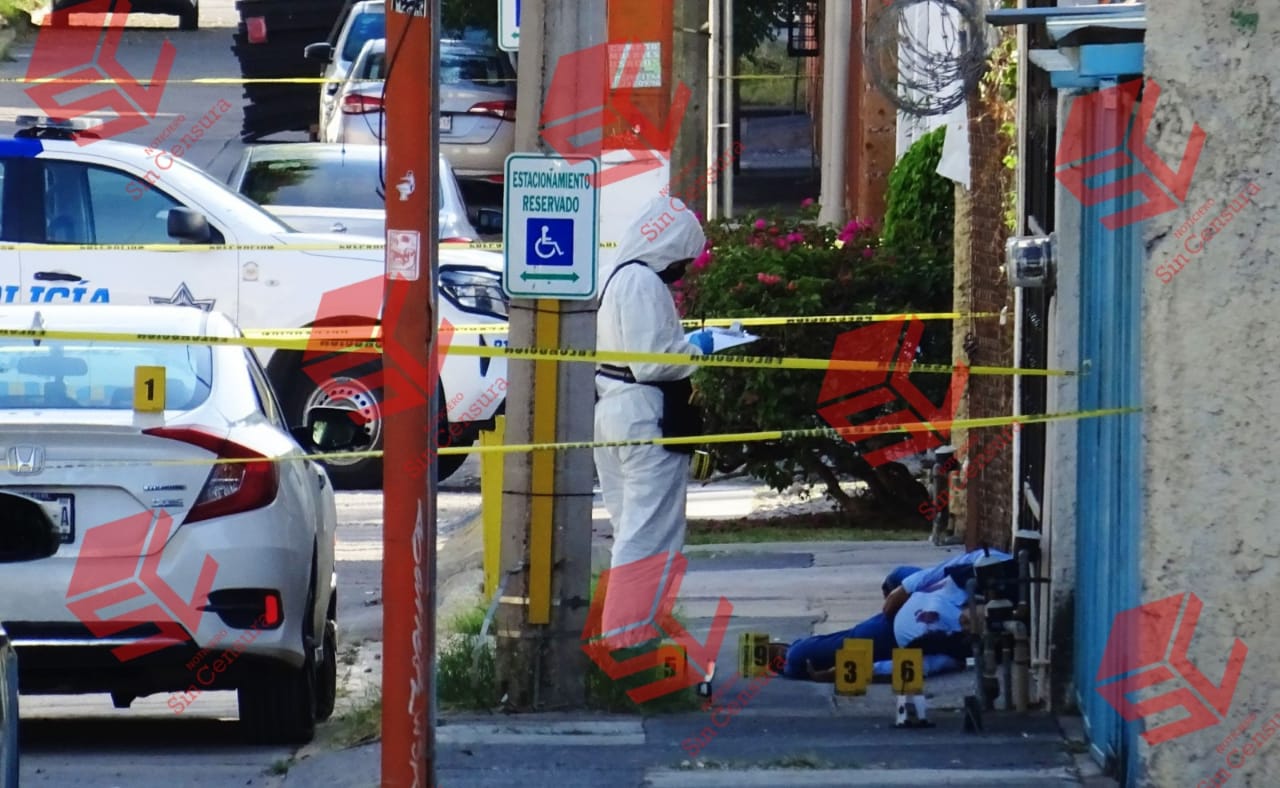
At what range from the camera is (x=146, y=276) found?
12.5 metres

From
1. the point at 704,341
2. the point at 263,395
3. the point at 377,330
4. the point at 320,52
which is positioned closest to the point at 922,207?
the point at 377,330

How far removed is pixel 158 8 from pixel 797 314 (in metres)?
28.8

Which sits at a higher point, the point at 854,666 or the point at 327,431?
the point at 327,431

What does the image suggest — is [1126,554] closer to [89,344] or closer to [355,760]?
[355,760]

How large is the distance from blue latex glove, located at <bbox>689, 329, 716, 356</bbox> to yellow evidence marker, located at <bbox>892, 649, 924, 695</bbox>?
161 centimetres

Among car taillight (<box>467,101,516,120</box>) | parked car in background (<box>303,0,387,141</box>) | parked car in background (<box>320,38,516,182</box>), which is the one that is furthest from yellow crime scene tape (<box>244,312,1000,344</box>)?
parked car in background (<box>303,0,387,141</box>)

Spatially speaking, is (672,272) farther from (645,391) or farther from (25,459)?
(25,459)

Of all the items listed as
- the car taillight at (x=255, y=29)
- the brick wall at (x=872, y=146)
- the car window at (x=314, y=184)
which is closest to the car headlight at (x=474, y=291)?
the car window at (x=314, y=184)

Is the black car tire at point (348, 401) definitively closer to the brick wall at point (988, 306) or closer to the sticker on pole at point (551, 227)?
the brick wall at point (988, 306)

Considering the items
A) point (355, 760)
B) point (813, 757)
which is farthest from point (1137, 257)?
point (355, 760)

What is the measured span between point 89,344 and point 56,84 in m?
24.5

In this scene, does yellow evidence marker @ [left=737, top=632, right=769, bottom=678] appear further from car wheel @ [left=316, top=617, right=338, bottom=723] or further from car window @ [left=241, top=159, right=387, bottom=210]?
car window @ [left=241, top=159, right=387, bottom=210]

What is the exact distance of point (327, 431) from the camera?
24.4 ft

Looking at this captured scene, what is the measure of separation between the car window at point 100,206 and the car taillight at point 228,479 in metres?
6.12
